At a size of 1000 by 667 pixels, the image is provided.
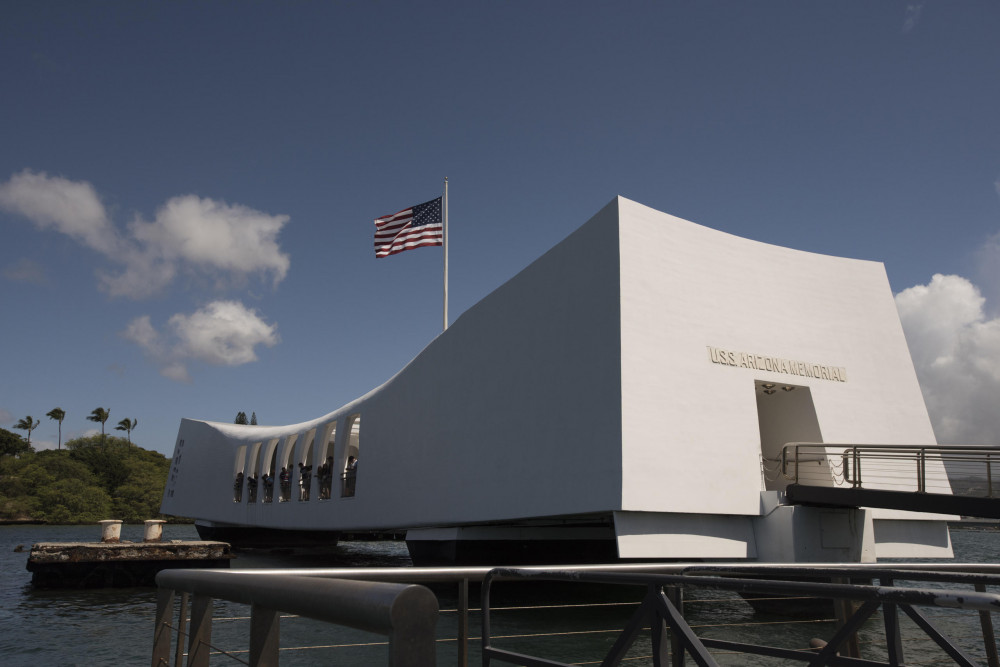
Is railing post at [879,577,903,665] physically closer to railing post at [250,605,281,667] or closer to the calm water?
railing post at [250,605,281,667]

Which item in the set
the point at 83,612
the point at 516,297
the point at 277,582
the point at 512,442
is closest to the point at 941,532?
the point at 512,442

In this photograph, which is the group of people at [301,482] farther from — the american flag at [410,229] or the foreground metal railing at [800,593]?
the foreground metal railing at [800,593]

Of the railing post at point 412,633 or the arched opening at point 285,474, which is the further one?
the arched opening at point 285,474

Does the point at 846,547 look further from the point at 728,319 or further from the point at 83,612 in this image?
the point at 83,612

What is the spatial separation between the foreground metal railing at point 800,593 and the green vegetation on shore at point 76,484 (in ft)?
265

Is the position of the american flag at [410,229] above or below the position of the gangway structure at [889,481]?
above

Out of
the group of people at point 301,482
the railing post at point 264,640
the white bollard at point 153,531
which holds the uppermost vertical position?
the group of people at point 301,482

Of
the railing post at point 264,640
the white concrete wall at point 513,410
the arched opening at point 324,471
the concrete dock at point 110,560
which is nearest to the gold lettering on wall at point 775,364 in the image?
the white concrete wall at point 513,410

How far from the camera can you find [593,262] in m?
13.9

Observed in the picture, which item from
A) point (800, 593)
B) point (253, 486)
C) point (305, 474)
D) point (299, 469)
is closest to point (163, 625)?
point (800, 593)

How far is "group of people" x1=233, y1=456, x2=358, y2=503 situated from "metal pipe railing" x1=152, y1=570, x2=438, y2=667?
71.0ft

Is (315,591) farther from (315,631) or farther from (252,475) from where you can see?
(252,475)

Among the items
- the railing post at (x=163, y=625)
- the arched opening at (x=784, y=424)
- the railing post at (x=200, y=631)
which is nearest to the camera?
the railing post at (x=200, y=631)

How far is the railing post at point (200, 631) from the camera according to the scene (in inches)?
89.3
